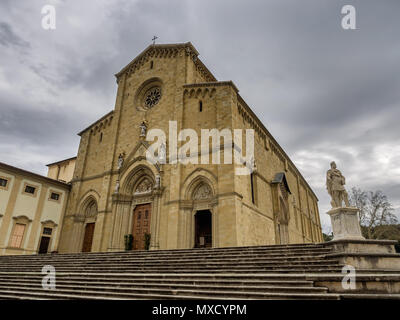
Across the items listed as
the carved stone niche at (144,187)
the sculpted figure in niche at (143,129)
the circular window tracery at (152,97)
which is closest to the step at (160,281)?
the carved stone niche at (144,187)

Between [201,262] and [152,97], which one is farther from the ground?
[152,97]

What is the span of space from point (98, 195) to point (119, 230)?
4032 millimetres

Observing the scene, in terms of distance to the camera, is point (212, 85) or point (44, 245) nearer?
point (212, 85)

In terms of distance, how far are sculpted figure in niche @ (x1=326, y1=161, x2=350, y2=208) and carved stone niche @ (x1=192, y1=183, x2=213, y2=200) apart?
7.53 meters

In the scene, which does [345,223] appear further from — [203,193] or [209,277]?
[203,193]

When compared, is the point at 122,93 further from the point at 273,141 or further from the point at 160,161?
the point at 273,141

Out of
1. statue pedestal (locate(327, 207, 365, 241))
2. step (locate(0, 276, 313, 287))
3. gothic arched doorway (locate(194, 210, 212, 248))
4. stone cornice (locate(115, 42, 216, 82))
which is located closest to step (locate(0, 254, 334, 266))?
statue pedestal (locate(327, 207, 365, 241))

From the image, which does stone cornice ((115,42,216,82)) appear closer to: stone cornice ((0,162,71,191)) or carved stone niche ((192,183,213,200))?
carved stone niche ((192,183,213,200))

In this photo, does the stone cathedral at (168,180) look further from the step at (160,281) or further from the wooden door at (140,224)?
the step at (160,281)

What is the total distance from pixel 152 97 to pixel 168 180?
8.22 meters

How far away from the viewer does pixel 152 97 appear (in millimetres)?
21375

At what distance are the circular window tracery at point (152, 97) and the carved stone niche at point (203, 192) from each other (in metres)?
8.54

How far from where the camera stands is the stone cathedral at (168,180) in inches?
595
